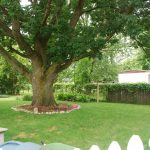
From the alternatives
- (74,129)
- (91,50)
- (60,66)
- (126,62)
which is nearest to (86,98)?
(60,66)

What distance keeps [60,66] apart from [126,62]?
117ft

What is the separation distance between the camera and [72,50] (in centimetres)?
1262

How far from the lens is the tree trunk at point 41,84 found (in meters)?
15.1

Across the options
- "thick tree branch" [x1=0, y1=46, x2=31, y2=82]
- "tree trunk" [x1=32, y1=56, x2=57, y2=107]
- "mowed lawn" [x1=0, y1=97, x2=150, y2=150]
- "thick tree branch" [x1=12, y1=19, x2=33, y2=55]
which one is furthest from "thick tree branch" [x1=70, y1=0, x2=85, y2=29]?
"mowed lawn" [x1=0, y1=97, x2=150, y2=150]

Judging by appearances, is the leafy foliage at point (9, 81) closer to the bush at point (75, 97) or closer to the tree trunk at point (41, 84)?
the bush at point (75, 97)

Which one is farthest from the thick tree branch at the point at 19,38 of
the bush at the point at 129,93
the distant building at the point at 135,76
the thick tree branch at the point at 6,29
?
the distant building at the point at 135,76

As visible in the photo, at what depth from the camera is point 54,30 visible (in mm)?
13664

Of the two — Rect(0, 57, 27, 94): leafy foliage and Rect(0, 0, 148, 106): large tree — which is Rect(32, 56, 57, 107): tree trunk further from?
Rect(0, 57, 27, 94): leafy foliage

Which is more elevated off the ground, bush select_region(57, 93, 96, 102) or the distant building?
the distant building

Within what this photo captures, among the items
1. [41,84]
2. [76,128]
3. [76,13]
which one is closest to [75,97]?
[41,84]

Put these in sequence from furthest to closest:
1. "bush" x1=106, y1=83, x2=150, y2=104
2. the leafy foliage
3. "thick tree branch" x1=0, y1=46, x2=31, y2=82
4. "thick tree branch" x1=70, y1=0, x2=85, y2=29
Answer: the leafy foliage < "bush" x1=106, y1=83, x2=150, y2=104 < "thick tree branch" x1=0, y1=46, x2=31, y2=82 < "thick tree branch" x1=70, y1=0, x2=85, y2=29

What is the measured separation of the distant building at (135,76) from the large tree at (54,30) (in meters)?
16.5

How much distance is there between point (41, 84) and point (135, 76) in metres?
18.8

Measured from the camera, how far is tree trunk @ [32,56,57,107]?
1509 centimetres
